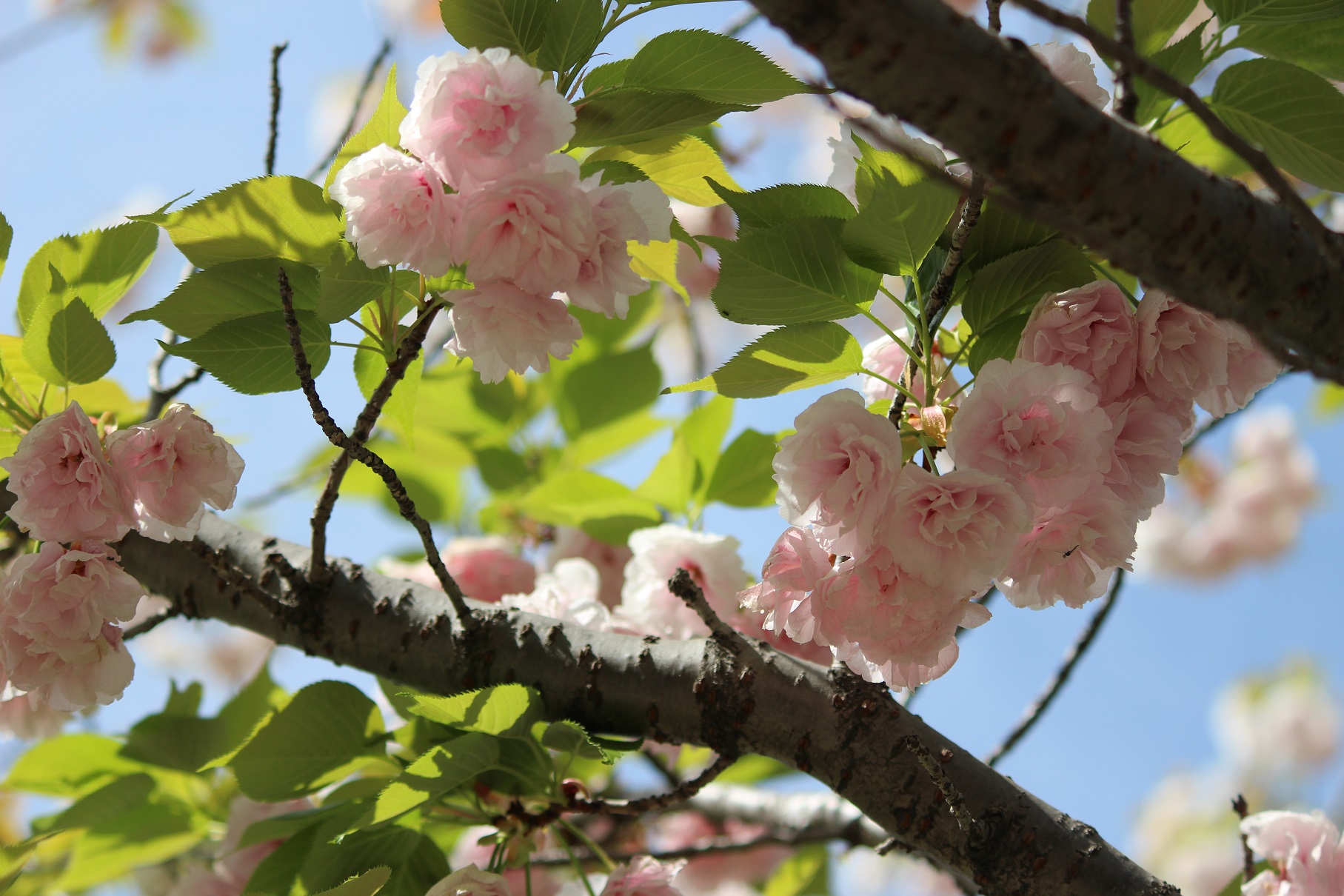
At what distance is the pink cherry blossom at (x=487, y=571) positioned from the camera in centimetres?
151

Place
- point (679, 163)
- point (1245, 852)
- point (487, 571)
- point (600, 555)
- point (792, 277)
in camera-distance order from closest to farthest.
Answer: point (792, 277), point (679, 163), point (1245, 852), point (487, 571), point (600, 555)

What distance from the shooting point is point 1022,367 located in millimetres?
676

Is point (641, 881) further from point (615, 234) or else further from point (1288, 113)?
point (1288, 113)

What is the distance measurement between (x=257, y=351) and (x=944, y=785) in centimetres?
67

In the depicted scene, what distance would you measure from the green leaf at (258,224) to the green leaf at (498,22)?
168mm

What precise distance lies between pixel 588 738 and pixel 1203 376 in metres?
0.56

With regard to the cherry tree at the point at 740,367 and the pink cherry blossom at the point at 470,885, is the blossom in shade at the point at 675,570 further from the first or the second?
the pink cherry blossom at the point at 470,885

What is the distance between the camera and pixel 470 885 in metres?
0.80

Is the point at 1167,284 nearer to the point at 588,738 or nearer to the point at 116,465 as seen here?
the point at 588,738

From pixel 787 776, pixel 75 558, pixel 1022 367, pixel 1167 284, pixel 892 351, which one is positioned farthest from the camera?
pixel 787 776

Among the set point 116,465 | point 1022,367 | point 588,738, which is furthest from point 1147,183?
point 116,465

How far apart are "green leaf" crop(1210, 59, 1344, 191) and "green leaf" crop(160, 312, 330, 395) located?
2.61ft

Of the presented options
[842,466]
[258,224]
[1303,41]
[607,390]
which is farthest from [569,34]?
[607,390]

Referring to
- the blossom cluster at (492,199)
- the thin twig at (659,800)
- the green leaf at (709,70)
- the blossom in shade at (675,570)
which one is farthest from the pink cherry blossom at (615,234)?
the blossom in shade at (675,570)
